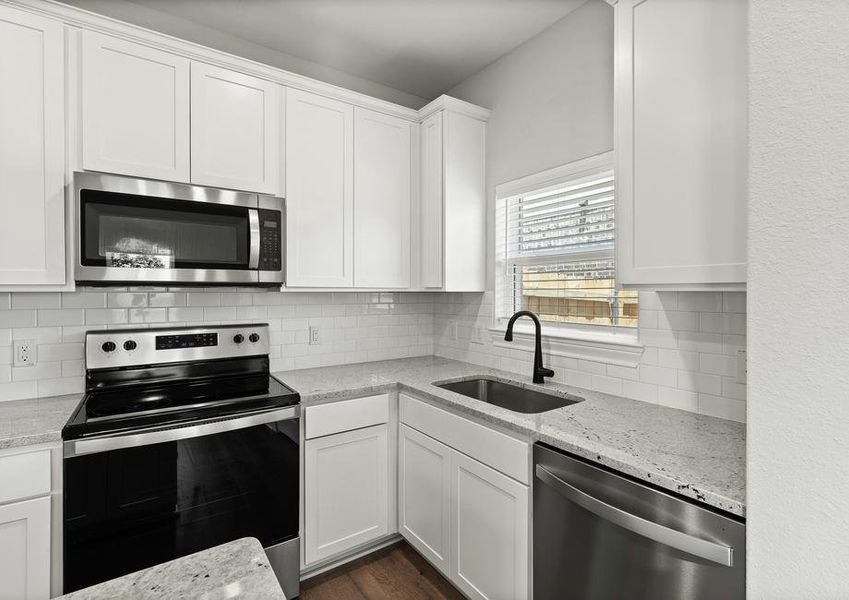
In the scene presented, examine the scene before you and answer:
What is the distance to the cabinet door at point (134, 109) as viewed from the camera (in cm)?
176

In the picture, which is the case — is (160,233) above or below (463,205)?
below

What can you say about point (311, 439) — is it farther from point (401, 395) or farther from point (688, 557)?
point (688, 557)

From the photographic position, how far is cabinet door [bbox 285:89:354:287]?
2250 millimetres

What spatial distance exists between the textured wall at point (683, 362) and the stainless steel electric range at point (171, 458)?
1398 mm

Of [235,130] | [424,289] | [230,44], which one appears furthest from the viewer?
[424,289]

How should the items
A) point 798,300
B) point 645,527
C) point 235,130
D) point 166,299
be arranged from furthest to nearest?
1. point 166,299
2. point 235,130
3. point 645,527
4. point 798,300

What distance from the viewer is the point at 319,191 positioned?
7.68 ft

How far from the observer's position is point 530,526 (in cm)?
154

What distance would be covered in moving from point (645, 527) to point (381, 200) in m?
2.03

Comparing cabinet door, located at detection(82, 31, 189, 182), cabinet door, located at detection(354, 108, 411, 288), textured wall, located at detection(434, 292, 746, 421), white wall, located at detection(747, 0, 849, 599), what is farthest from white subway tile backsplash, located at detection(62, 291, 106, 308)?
white wall, located at detection(747, 0, 849, 599)

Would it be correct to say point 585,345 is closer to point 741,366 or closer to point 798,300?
point 741,366

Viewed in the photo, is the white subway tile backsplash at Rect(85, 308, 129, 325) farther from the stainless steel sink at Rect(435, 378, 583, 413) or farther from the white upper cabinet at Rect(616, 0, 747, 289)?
the white upper cabinet at Rect(616, 0, 747, 289)

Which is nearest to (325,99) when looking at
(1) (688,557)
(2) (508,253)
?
(2) (508,253)

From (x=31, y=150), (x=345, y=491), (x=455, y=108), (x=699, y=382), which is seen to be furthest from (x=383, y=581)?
(x=455, y=108)
